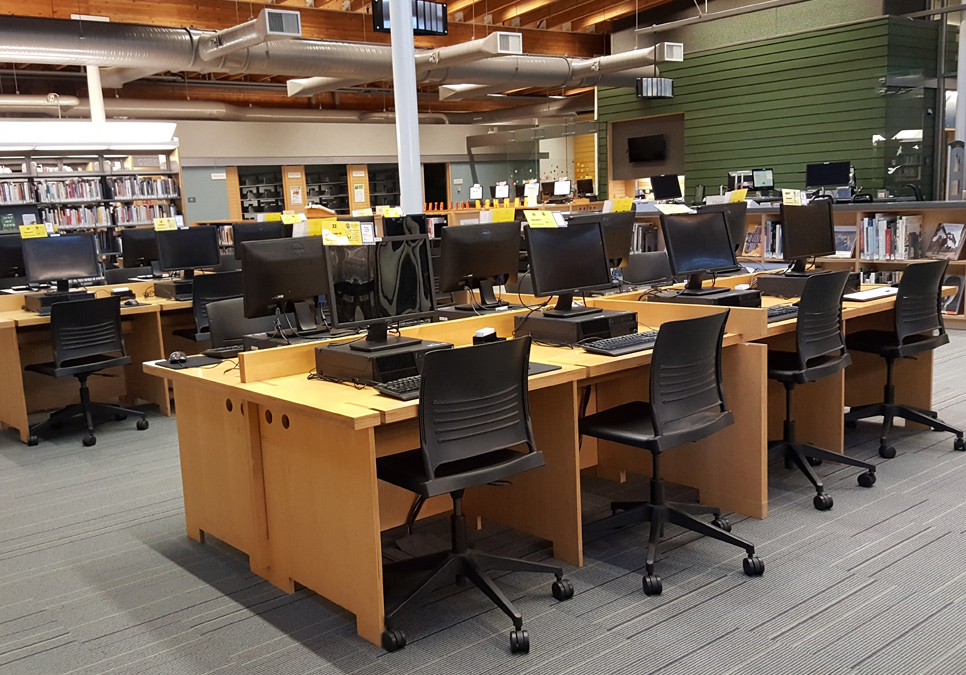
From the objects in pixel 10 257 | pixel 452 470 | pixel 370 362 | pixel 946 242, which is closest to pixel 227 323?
pixel 370 362

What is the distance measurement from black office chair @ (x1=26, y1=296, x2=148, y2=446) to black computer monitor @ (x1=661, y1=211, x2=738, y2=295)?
12.5 ft

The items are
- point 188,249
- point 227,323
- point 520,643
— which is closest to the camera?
point 520,643

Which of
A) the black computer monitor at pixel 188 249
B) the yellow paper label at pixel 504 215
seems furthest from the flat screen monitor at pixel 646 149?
the black computer monitor at pixel 188 249

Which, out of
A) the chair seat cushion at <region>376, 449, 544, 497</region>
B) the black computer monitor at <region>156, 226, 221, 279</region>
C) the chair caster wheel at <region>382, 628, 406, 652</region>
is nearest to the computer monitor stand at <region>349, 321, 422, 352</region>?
the chair seat cushion at <region>376, 449, 544, 497</region>

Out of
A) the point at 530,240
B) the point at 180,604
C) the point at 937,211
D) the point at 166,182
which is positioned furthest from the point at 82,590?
the point at 166,182

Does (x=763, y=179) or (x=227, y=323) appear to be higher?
(x=763, y=179)

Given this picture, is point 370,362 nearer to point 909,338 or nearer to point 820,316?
point 820,316

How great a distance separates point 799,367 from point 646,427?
3.63 ft

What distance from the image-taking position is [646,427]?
3.38 metres

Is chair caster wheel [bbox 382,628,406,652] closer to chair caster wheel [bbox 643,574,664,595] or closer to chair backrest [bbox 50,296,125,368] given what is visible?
chair caster wheel [bbox 643,574,664,595]

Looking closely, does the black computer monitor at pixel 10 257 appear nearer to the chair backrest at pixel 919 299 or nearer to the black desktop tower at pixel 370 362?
the black desktop tower at pixel 370 362

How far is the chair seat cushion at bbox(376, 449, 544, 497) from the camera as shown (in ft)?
9.20

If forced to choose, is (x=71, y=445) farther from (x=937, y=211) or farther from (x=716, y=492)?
(x=937, y=211)

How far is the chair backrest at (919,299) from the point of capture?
4621mm
